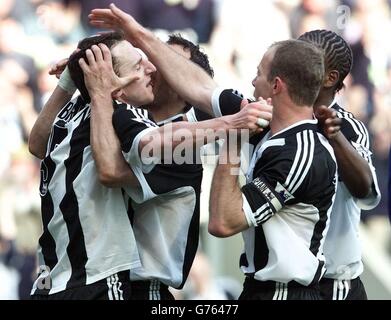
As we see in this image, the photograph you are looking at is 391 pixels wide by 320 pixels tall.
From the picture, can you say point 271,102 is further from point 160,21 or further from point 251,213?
point 160,21

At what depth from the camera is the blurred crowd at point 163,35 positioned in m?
8.12

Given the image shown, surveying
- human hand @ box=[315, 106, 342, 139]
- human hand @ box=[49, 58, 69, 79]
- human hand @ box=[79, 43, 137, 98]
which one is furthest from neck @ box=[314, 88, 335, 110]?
human hand @ box=[49, 58, 69, 79]

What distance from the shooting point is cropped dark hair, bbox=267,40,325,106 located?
167 inches

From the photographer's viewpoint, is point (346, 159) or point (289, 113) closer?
point (289, 113)

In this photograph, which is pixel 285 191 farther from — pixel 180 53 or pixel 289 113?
pixel 180 53

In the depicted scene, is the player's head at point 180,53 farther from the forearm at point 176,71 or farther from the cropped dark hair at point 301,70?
the cropped dark hair at point 301,70

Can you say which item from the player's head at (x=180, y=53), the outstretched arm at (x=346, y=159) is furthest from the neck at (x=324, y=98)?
the player's head at (x=180, y=53)

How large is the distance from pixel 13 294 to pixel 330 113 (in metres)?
4.29

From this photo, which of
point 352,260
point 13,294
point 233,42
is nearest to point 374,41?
point 233,42

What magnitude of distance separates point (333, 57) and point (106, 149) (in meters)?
1.36

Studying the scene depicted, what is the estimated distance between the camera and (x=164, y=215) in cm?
452

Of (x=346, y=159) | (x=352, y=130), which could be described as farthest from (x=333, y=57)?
(x=346, y=159)
